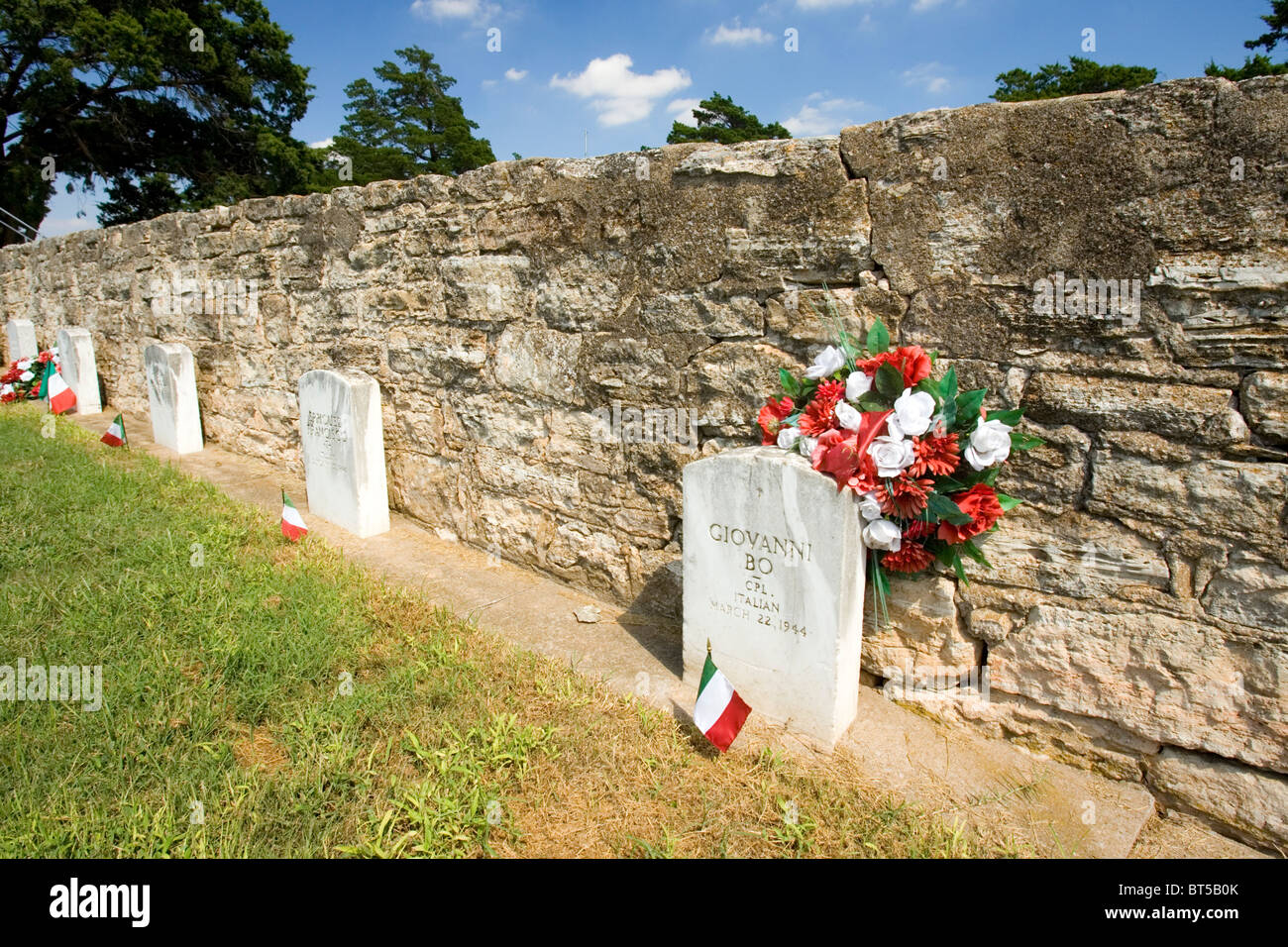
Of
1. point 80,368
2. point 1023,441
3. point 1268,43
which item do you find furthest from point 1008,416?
point 1268,43

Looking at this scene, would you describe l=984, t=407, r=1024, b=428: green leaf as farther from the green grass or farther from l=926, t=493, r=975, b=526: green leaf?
the green grass

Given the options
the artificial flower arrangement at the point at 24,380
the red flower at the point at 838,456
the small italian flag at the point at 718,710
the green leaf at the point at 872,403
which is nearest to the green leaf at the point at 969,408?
the green leaf at the point at 872,403

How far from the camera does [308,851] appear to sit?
6.51 feet

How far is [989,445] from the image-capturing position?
2281mm

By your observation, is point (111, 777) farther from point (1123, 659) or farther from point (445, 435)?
point (1123, 659)

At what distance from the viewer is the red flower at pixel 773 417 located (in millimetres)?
2711

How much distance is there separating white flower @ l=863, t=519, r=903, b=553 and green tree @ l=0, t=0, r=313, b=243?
1970cm

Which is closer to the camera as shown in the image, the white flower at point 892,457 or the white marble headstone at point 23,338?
the white flower at point 892,457

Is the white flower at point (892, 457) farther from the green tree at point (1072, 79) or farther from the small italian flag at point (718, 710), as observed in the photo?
the green tree at point (1072, 79)

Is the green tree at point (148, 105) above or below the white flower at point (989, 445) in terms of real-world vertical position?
above

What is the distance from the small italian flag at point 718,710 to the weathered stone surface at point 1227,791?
132cm

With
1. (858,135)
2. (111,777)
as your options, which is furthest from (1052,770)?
(111,777)

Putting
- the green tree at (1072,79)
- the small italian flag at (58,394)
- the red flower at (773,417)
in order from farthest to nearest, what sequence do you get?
the green tree at (1072,79)
the small italian flag at (58,394)
the red flower at (773,417)

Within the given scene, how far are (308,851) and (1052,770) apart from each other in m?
2.31
